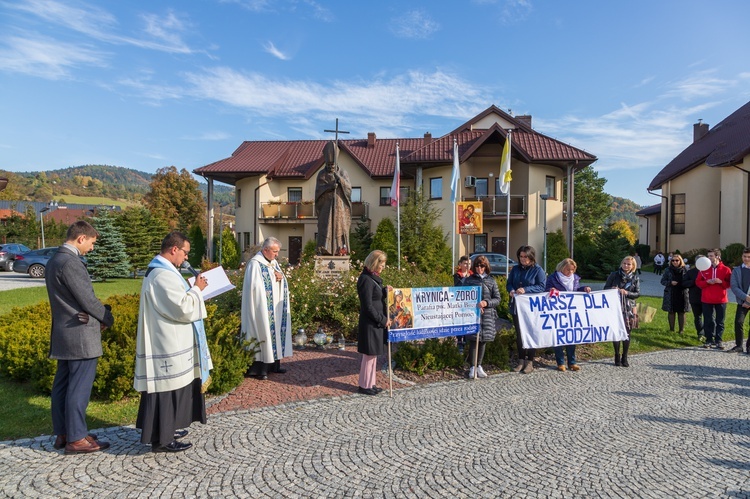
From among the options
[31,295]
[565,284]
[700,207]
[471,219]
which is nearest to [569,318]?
[565,284]

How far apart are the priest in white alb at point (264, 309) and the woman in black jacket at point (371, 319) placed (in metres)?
1.35

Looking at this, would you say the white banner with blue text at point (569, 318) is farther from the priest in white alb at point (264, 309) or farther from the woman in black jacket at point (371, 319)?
Result: the priest in white alb at point (264, 309)

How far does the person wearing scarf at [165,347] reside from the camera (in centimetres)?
428

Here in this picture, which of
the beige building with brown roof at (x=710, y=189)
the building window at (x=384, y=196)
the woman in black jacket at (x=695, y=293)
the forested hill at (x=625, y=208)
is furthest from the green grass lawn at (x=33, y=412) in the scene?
the forested hill at (x=625, y=208)

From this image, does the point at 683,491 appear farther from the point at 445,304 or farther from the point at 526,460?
the point at 445,304

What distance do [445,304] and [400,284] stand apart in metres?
3.81

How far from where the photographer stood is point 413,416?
18.2 feet

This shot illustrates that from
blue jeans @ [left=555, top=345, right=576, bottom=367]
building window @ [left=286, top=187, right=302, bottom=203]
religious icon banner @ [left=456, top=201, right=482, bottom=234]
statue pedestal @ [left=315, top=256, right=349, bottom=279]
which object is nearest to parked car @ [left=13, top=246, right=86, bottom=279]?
building window @ [left=286, top=187, right=302, bottom=203]

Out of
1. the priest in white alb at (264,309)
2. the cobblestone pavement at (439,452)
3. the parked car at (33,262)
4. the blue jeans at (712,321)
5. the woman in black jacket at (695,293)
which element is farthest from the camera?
the parked car at (33,262)

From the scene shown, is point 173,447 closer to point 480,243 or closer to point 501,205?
point 501,205

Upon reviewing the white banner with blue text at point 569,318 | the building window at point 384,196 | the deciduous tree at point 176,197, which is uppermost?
the deciduous tree at point 176,197

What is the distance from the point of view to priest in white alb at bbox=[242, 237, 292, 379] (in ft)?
22.6

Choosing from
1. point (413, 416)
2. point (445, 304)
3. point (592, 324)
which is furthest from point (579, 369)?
point (413, 416)

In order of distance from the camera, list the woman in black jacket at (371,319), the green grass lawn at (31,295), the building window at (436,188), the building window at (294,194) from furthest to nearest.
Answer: the building window at (294,194)
the building window at (436,188)
the green grass lawn at (31,295)
the woman in black jacket at (371,319)
